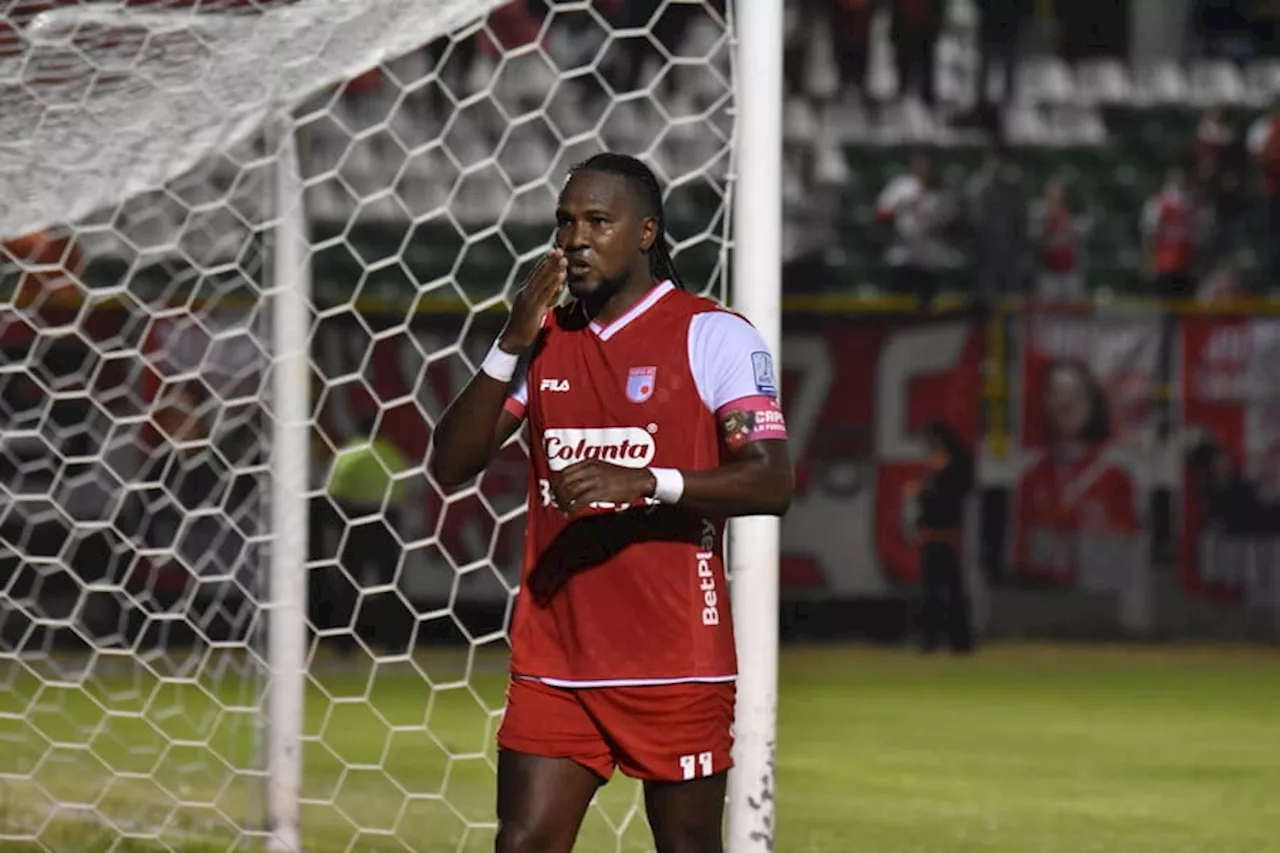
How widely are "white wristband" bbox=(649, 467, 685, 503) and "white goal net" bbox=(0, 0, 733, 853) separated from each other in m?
1.72

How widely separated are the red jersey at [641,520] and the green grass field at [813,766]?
1538 mm

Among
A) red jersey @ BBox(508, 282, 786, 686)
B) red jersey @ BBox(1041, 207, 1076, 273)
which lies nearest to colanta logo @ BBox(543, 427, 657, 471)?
red jersey @ BBox(508, 282, 786, 686)

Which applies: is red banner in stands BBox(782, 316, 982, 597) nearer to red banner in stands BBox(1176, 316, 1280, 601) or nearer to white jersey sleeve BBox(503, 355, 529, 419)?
red banner in stands BBox(1176, 316, 1280, 601)

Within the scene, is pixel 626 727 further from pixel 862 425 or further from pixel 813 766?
pixel 862 425

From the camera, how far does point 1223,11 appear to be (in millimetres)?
17984

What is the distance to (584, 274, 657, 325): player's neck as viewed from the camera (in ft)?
12.1

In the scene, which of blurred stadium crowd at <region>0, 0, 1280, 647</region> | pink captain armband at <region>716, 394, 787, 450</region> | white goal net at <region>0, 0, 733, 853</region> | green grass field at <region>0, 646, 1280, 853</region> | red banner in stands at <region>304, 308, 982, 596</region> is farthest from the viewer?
red banner in stands at <region>304, 308, 982, 596</region>

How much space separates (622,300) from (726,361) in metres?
0.21

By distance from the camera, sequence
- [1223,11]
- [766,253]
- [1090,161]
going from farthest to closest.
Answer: [1223,11] → [1090,161] → [766,253]

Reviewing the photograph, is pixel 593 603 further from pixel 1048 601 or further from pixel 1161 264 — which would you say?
pixel 1161 264

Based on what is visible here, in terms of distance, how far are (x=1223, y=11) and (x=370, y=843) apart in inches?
549

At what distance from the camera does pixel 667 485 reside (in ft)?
11.1

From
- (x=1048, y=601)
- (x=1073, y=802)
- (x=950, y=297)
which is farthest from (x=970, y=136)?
(x=1073, y=802)

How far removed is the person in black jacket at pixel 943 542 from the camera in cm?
1358
